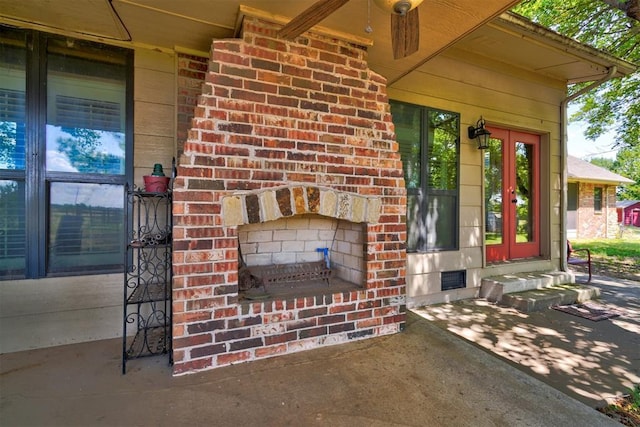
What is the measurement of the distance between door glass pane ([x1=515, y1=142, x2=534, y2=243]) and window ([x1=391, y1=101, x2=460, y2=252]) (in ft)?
4.38

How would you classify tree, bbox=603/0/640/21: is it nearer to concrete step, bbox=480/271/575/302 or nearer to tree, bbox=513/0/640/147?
tree, bbox=513/0/640/147

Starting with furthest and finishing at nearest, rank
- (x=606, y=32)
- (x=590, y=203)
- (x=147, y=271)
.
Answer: (x=590, y=203), (x=606, y=32), (x=147, y=271)

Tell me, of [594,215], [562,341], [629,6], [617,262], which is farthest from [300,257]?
[594,215]

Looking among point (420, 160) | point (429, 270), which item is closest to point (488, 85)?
point (420, 160)

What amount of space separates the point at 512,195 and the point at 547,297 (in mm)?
1445

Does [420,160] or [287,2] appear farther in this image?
[420,160]

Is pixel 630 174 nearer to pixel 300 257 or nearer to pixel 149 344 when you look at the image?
pixel 300 257

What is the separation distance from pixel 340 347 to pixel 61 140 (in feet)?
8.56

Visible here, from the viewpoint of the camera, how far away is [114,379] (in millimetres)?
1776

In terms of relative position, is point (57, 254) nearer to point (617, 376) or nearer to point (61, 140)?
point (61, 140)

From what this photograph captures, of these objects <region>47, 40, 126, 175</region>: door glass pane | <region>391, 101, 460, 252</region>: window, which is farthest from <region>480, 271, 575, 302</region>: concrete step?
<region>47, 40, 126, 175</region>: door glass pane

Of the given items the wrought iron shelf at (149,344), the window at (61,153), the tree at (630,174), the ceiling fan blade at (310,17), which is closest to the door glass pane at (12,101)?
the window at (61,153)

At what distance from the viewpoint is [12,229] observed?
7.06ft

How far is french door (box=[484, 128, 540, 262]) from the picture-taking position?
4059 millimetres
